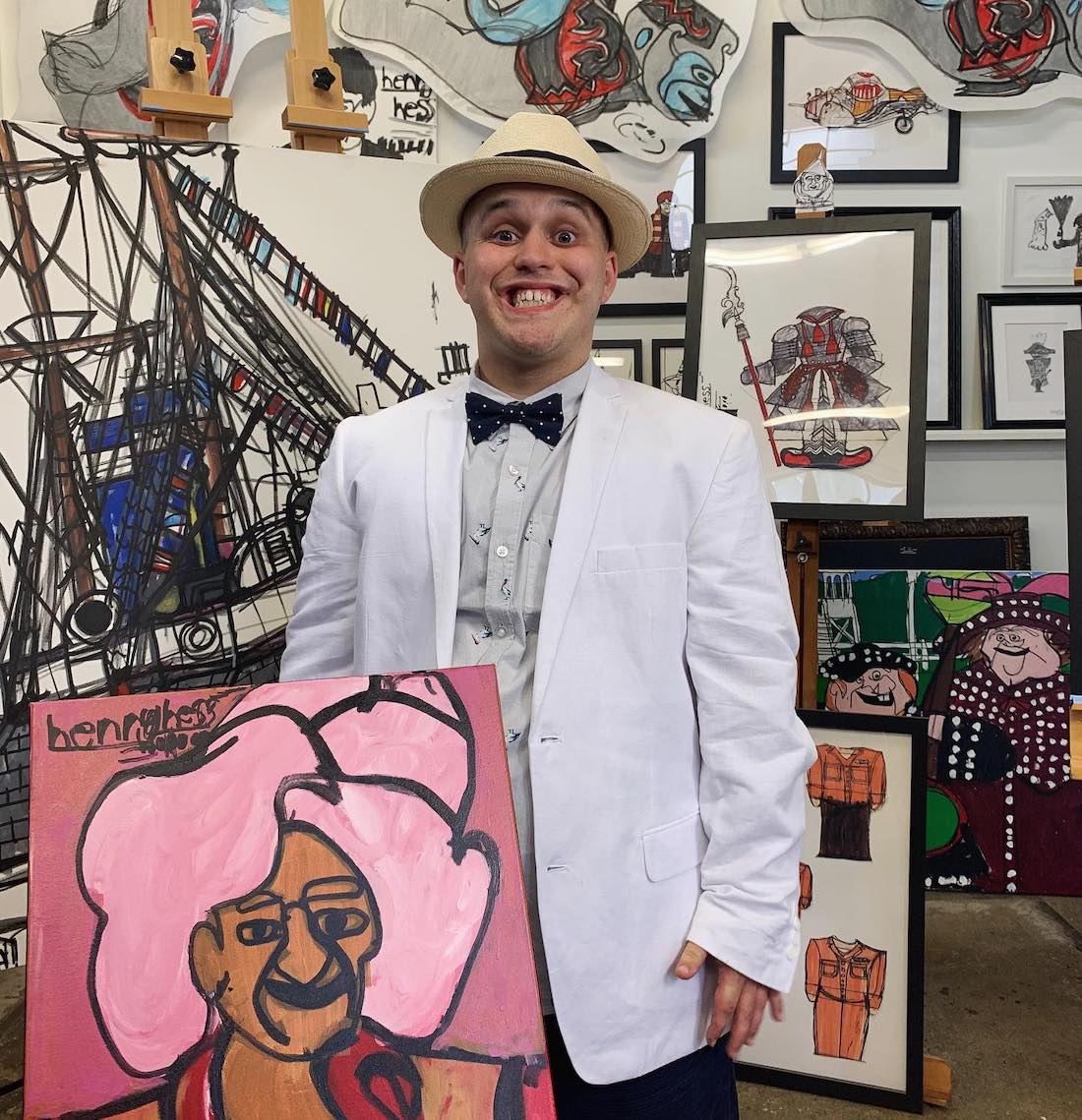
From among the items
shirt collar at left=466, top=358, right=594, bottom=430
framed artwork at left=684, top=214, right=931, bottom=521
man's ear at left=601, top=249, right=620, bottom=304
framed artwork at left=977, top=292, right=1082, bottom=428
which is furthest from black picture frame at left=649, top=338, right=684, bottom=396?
shirt collar at left=466, top=358, right=594, bottom=430

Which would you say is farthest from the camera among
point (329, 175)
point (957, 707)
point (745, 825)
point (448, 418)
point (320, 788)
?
point (957, 707)

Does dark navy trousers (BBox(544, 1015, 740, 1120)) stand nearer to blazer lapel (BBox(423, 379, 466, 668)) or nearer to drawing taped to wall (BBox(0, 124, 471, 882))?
blazer lapel (BBox(423, 379, 466, 668))

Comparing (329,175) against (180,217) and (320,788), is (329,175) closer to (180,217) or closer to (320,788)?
(180,217)

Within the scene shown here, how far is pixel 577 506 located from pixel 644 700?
0.26 metres

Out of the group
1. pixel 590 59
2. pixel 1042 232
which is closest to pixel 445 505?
pixel 590 59

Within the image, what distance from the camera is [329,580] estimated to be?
150 centimetres

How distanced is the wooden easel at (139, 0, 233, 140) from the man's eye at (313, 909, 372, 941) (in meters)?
1.60

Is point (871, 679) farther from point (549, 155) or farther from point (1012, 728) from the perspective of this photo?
point (549, 155)

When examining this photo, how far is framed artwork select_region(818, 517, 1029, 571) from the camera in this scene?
3.04 metres


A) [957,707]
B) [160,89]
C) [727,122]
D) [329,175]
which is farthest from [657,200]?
[957,707]

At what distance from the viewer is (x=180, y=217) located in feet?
6.39

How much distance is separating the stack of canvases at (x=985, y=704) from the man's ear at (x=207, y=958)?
2.37 m

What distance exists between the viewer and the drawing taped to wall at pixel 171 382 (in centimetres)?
179

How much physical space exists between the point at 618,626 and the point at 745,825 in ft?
0.95
